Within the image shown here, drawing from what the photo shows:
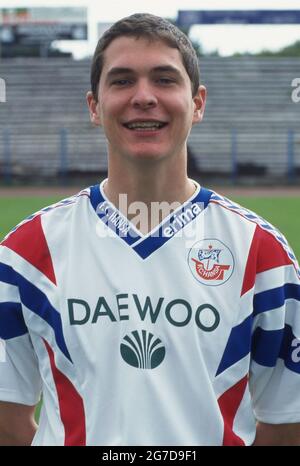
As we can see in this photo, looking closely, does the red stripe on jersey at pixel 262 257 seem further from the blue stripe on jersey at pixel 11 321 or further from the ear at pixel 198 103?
the blue stripe on jersey at pixel 11 321

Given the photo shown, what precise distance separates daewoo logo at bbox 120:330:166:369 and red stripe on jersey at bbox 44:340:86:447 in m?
0.15

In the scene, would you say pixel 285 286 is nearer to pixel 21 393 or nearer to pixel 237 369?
pixel 237 369

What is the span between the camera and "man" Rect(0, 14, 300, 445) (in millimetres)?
1708

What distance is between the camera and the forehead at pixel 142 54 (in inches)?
68.5

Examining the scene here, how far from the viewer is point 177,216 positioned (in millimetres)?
1836

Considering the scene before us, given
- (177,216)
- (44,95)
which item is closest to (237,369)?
(177,216)

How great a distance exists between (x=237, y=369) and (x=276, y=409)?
0.22 meters

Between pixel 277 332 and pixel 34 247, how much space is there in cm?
59

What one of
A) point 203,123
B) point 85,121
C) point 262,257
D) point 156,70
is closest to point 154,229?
point 262,257

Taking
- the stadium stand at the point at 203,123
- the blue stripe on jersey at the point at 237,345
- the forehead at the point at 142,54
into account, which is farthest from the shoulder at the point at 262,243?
the stadium stand at the point at 203,123

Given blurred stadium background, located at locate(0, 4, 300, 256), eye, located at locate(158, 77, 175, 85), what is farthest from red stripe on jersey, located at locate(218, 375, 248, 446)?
blurred stadium background, located at locate(0, 4, 300, 256)

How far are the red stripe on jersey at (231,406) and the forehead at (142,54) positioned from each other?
28.3 inches

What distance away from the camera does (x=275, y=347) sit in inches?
71.4

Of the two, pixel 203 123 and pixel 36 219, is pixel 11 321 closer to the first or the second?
pixel 36 219
